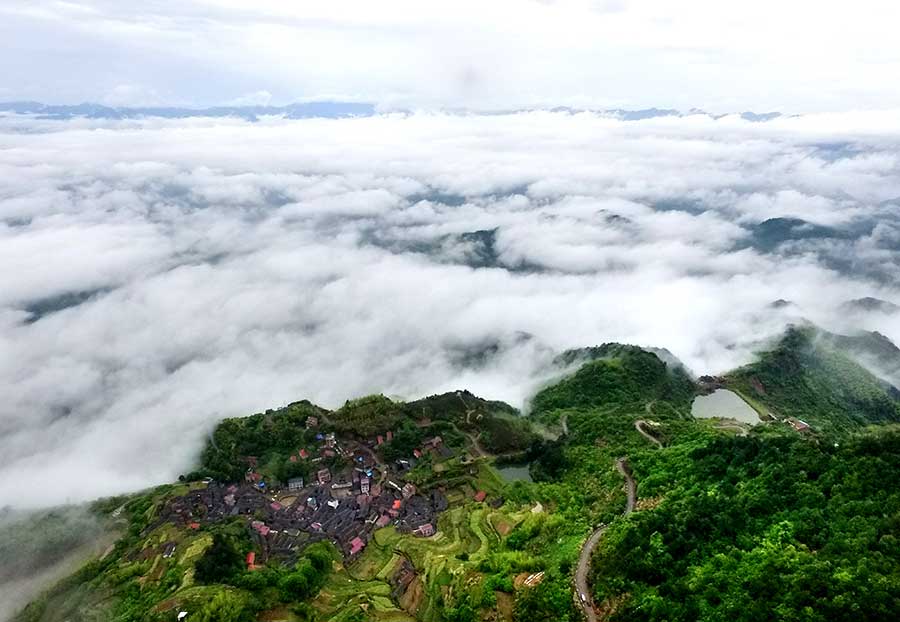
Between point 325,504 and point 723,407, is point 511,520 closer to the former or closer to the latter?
point 325,504

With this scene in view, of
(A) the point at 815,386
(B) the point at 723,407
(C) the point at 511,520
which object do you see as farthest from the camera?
(A) the point at 815,386

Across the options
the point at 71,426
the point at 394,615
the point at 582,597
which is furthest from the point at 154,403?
the point at 582,597

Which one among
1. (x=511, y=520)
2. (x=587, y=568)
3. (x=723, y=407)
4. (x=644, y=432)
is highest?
(x=587, y=568)

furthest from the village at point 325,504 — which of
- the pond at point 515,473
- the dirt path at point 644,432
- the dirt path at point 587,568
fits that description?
the dirt path at point 644,432

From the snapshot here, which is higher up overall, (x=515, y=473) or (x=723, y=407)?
(x=515, y=473)

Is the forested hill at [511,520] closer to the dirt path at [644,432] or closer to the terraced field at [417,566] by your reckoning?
the terraced field at [417,566]

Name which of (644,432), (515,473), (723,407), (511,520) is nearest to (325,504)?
(511,520)
